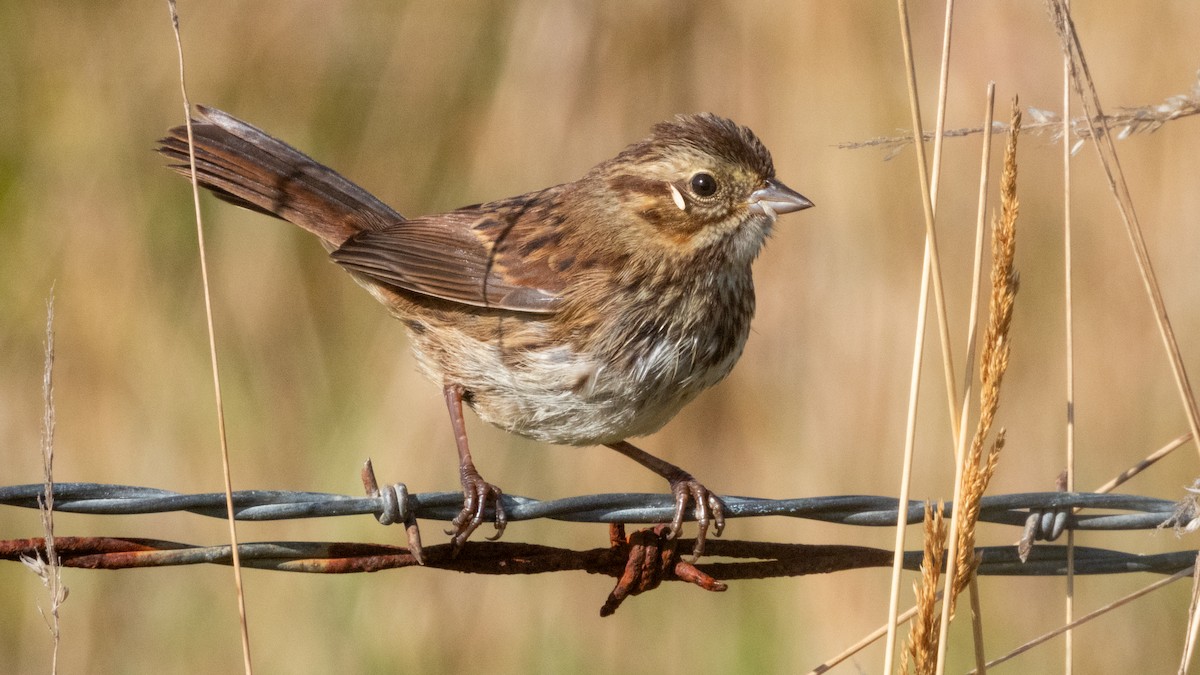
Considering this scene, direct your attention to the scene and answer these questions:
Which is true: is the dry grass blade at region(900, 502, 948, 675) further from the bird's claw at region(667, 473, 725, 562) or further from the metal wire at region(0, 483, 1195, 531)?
the bird's claw at region(667, 473, 725, 562)

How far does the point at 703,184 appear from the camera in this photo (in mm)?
3449

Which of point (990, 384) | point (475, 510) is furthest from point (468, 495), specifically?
point (990, 384)

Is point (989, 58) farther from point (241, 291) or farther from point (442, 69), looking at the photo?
point (241, 291)

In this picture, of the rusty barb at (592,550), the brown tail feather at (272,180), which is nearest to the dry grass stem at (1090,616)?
the rusty barb at (592,550)

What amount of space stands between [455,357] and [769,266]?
1988 millimetres

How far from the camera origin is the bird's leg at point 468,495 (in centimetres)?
300

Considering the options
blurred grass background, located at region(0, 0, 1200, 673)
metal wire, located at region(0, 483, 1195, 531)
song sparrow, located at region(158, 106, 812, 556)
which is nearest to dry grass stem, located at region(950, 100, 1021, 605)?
metal wire, located at region(0, 483, 1195, 531)

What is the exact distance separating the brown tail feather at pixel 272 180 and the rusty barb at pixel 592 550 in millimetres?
1498

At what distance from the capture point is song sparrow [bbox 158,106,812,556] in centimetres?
334

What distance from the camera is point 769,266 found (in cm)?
528

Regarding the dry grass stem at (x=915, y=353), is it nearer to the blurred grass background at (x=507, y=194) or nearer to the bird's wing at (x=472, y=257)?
the bird's wing at (x=472, y=257)

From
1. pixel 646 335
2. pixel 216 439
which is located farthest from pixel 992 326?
pixel 216 439

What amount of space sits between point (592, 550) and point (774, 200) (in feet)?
3.90

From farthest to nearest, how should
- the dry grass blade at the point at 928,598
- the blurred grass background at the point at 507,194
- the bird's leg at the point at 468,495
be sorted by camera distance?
the blurred grass background at the point at 507,194 → the bird's leg at the point at 468,495 → the dry grass blade at the point at 928,598
